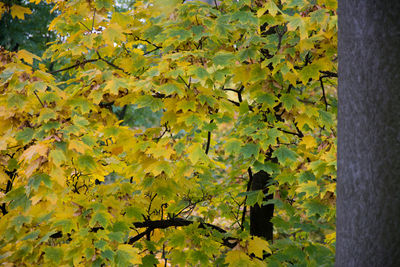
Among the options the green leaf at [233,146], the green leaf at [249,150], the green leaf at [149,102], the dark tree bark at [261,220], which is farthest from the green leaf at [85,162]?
the dark tree bark at [261,220]

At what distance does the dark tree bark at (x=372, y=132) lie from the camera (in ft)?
6.92

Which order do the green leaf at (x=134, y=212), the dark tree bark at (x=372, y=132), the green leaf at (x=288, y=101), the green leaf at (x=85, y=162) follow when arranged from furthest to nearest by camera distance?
1. the green leaf at (x=134, y=212)
2. the green leaf at (x=288, y=101)
3. the green leaf at (x=85, y=162)
4. the dark tree bark at (x=372, y=132)

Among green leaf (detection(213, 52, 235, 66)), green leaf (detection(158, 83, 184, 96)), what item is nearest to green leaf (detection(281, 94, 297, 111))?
green leaf (detection(213, 52, 235, 66))

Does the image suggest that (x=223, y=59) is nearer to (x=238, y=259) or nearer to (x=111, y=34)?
(x=111, y=34)

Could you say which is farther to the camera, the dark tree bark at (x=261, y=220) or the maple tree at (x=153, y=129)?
the dark tree bark at (x=261, y=220)

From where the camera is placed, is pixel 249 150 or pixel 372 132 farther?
pixel 249 150

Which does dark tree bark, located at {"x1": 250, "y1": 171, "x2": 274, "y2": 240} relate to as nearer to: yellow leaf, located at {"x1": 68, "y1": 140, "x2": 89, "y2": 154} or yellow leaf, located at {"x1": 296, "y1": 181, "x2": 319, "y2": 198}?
yellow leaf, located at {"x1": 296, "y1": 181, "x2": 319, "y2": 198}

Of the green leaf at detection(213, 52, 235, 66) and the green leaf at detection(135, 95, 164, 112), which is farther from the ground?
the green leaf at detection(213, 52, 235, 66)

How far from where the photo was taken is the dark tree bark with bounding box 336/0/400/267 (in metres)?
2.11

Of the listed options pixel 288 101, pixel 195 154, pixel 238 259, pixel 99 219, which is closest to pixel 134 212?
pixel 99 219

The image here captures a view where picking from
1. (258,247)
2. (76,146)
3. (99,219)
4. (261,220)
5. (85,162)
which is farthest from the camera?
(261,220)

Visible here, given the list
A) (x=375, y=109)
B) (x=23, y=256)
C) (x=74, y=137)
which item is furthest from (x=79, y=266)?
(x=375, y=109)

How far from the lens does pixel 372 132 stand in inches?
84.7

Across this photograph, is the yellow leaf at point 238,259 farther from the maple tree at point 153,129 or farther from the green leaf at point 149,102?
the green leaf at point 149,102
